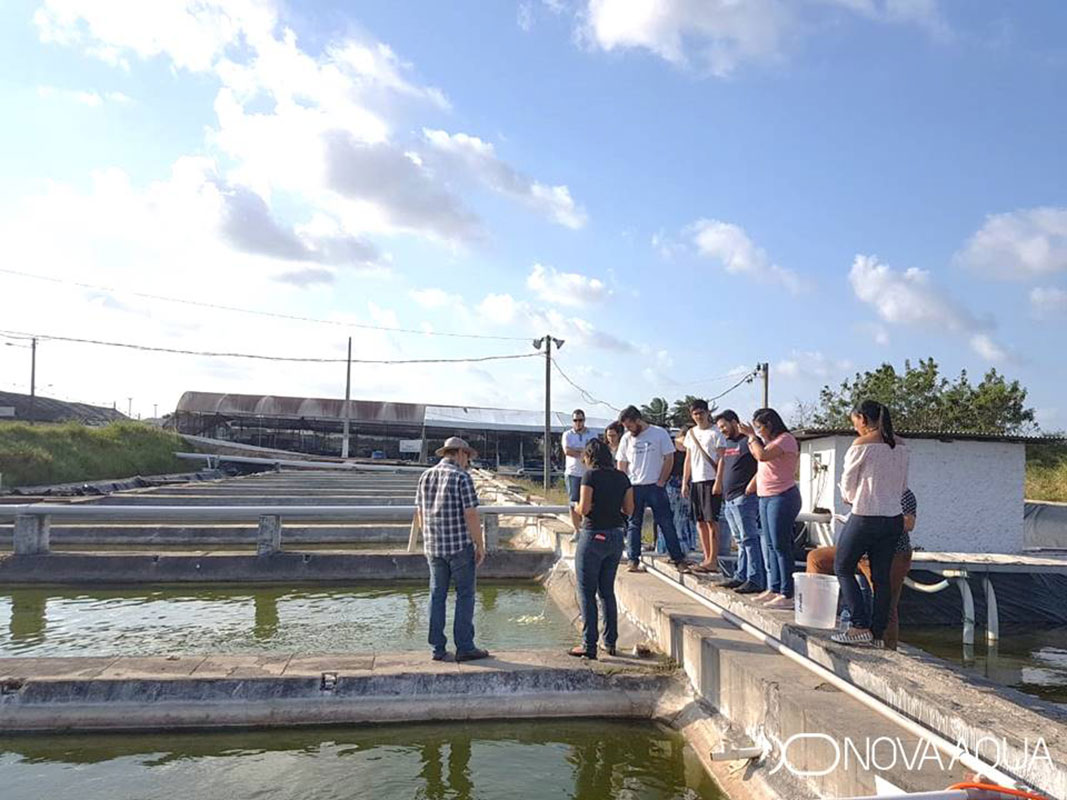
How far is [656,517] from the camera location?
8.16m

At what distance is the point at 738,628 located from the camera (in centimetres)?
571

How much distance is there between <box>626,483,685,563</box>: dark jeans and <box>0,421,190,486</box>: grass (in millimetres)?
22018

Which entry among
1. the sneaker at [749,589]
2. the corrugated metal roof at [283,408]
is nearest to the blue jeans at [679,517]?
the sneaker at [749,589]

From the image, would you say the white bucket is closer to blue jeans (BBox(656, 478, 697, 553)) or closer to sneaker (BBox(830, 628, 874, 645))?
sneaker (BBox(830, 628, 874, 645))

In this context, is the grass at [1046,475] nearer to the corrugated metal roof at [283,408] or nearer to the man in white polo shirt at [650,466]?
the man in white polo shirt at [650,466]

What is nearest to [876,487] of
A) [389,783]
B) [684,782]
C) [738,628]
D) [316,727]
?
[738,628]

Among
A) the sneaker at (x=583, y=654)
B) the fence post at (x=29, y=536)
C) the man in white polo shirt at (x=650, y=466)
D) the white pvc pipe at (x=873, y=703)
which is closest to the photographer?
the white pvc pipe at (x=873, y=703)

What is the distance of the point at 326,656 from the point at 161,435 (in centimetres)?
3326

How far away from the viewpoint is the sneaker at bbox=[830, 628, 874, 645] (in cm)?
479

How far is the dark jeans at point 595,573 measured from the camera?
18.6 feet

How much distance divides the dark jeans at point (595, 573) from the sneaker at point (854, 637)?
1.59 metres

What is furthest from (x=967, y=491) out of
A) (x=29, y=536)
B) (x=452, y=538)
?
(x=29, y=536)

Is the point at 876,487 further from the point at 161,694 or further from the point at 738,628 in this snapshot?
the point at 161,694

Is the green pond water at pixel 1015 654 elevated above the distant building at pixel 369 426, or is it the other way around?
Answer: the distant building at pixel 369 426
